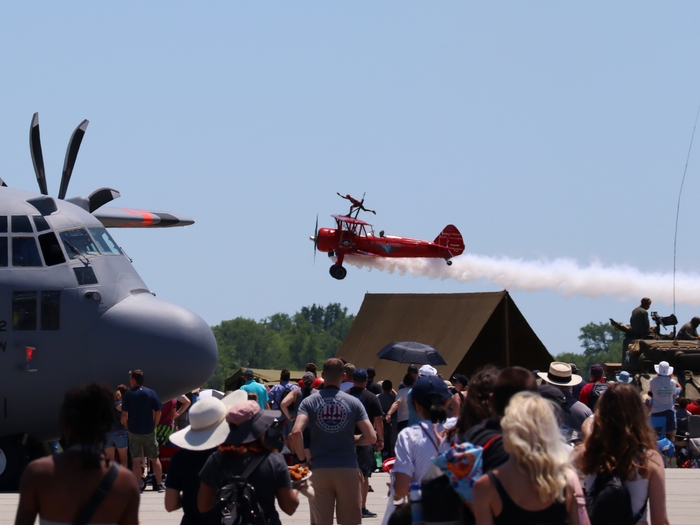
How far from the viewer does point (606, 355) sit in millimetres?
164750

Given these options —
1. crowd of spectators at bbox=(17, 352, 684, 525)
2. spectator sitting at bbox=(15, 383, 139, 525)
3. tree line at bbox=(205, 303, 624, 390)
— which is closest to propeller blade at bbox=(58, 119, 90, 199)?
crowd of spectators at bbox=(17, 352, 684, 525)

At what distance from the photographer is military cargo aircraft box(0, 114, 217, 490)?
14195mm

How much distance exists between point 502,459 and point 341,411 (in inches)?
171

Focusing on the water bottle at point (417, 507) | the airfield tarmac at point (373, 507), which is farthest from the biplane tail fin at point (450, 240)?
the water bottle at point (417, 507)

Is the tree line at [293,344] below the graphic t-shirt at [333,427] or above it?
below

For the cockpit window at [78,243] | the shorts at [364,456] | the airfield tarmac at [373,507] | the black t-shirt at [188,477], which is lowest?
the airfield tarmac at [373,507]

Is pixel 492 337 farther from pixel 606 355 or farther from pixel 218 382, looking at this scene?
pixel 606 355

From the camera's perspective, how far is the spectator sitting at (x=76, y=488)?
16.7ft

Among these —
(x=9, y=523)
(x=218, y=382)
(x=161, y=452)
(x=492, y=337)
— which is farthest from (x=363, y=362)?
(x=218, y=382)

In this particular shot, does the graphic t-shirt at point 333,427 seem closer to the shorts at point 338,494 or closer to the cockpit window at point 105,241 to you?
the shorts at point 338,494

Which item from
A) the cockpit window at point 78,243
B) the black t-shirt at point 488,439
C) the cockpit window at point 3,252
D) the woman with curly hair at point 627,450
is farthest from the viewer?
the cockpit window at point 78,243

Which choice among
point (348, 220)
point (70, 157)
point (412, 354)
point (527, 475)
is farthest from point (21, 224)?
point (348, 220)

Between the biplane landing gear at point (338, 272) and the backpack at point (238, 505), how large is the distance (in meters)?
46.1

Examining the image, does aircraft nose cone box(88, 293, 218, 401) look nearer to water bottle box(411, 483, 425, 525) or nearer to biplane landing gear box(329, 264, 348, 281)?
water bottle box(411, 483, 425, 525)
